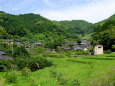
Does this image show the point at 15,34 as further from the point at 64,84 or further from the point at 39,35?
the point at 64,84

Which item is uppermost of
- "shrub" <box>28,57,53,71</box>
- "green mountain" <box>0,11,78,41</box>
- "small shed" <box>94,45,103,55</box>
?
"green mountain" <box>0,11,78,41</box>

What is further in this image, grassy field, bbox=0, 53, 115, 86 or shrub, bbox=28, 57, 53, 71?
shrub, bbox=28, 57, 53, 71

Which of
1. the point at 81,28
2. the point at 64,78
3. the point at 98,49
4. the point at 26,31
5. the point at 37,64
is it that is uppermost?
the point at 81,28

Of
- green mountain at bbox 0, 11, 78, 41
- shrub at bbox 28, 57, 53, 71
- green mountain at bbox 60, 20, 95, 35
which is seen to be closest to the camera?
shrub at bbox 28, 57, 53, 71

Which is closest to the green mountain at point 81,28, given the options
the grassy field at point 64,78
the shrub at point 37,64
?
the shrub at point 37,64

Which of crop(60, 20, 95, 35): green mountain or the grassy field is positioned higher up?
crop(60, 20, 95, 35): green mountain

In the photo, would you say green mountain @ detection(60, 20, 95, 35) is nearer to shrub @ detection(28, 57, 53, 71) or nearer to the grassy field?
shrub @ detection(28, 57, 53, 71)

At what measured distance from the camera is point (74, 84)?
42.2 ft

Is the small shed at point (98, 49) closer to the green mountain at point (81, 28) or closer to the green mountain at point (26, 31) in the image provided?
the green mountain at point (26, 31)

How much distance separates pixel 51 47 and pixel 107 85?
51547 millimetres

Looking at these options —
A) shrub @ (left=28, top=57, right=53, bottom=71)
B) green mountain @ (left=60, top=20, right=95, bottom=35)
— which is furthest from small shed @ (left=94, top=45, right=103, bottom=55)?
green mountain @ (left=60, top=20, right=95, bottom=35)

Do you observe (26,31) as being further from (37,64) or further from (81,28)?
(81,28)

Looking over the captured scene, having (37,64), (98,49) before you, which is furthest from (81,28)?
(37,64)

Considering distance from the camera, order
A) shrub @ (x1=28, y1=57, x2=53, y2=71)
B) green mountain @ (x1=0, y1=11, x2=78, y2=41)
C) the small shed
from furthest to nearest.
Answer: green mountain @ (x1=0, y1=11, x2=78, y2=41)
the small shed
shrub @ (x1=28, y1=57, x2=53, y2=71)
